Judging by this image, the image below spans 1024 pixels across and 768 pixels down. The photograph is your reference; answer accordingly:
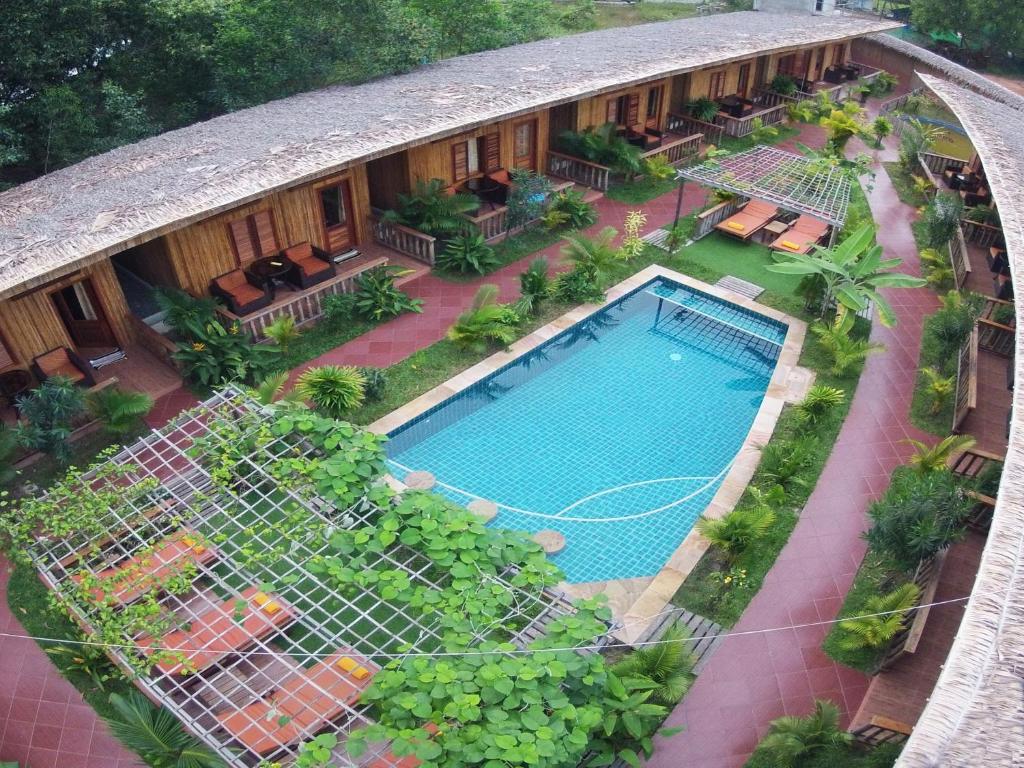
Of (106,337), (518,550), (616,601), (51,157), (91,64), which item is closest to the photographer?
(518,550)

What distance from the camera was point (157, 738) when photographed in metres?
7.09

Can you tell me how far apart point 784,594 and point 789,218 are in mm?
12631

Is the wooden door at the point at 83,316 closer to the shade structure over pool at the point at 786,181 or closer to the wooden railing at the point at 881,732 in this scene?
the shade structure over pool at the point at 786,181

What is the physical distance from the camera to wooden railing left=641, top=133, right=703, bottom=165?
Result: 22.2 m

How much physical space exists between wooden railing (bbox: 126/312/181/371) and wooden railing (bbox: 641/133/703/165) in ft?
47.9

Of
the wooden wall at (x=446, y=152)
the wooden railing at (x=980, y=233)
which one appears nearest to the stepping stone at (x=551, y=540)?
the wooden wall at (x=446, y=152)

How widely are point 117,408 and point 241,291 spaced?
13.3ft

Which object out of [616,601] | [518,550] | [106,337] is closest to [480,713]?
[518,550]

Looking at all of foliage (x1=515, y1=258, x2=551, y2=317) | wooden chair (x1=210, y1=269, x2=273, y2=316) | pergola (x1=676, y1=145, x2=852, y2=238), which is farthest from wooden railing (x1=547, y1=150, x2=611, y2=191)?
wooden chair (x1=210, y1=269, x2=273, y2=316)

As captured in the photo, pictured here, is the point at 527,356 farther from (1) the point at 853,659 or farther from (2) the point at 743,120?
(2) the point at 743,120

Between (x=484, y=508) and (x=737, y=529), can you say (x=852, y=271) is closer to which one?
(x=737, y=529)

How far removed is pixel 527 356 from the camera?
14.6 m

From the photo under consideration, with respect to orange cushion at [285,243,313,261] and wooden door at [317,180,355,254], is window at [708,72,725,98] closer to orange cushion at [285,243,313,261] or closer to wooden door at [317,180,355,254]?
wooden door at [317,180,355,254]

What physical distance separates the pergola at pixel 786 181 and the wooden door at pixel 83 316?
1262 centimetres
